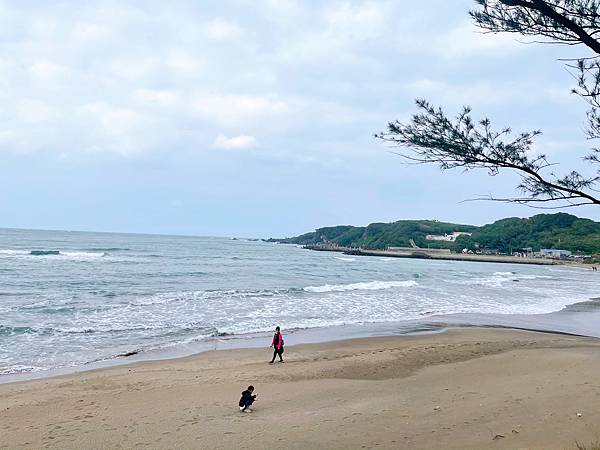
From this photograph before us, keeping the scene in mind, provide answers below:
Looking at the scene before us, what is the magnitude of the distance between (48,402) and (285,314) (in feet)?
41.4

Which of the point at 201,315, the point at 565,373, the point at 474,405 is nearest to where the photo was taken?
the point at 474,405

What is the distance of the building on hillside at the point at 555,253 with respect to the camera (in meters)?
106

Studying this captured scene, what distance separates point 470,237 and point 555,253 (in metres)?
28.8

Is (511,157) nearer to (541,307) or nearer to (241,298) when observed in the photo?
(241,298)

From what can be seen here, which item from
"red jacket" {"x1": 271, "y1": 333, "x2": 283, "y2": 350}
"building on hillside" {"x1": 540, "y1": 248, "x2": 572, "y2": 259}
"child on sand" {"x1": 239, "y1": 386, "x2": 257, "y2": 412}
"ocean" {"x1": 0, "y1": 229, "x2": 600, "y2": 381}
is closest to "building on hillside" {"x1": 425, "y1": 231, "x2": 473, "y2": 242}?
"building on hillside" {"x1": 540, "y1": 248, "x2": 572, "y2": 259}

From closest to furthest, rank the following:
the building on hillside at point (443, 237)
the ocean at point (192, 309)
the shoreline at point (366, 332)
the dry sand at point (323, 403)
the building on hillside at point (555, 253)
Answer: the dry sand at point (323, 403) < the shoreline at point (366, 332) < the ocean at point (192, 309) < the building on hillside at point (555, 253) < the building on hillside at point (443, 237)

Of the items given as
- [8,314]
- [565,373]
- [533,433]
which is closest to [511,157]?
[533,433]

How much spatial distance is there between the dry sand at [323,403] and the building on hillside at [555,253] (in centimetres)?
10642

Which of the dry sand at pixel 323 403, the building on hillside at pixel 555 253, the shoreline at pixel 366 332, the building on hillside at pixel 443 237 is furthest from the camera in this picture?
the building on hillside at pixel 443 237

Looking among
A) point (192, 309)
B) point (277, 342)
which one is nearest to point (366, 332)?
point (277, 342)

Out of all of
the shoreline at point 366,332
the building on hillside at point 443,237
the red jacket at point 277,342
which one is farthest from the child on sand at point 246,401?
the building on hillside at point 443,237

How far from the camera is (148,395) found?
359 inches

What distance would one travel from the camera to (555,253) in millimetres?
108250

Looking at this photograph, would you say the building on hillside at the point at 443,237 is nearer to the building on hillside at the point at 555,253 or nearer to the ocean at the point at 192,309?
the building on hillside at the point at 555,253
